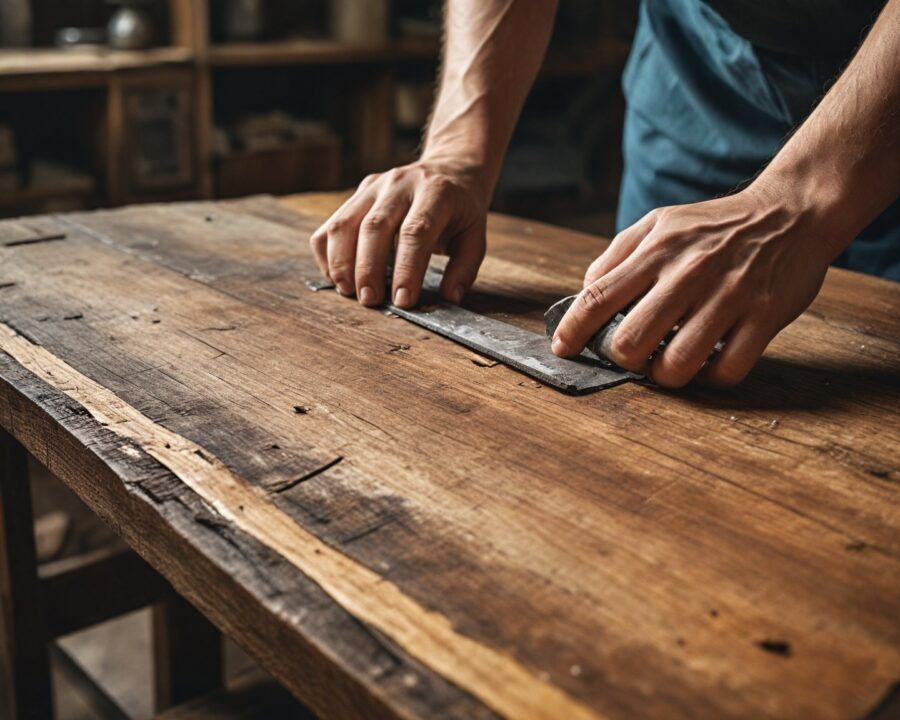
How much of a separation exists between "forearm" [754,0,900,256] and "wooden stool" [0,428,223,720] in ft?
3.21

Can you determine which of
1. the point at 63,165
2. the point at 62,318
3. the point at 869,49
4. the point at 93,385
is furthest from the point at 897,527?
the point at 63,165

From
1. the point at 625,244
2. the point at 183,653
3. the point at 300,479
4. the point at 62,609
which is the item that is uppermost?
the point at 625,244

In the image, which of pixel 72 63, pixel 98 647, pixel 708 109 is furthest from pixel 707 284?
pixel 72 63

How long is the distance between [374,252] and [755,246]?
1.31ft

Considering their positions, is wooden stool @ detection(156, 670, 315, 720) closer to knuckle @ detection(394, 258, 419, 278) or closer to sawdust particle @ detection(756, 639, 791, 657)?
knuckle @ detection(394, 258, 419, 278)

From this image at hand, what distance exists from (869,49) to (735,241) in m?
0.23

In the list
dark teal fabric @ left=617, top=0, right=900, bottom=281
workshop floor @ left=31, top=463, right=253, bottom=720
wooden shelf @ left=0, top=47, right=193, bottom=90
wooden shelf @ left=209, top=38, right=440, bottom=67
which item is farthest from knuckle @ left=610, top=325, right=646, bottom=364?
wooden shelf @ left=209, top=38, right=440, bottom=67

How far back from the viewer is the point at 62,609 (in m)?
1.43

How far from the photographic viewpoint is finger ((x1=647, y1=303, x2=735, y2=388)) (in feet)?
2.67

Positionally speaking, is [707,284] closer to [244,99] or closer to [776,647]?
[776,647]

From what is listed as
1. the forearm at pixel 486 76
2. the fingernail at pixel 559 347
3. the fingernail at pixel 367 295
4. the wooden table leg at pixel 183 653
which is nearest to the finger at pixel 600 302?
the fingernail at pixel 559 347

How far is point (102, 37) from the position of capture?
10.6 ft

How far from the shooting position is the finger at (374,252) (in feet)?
3.45

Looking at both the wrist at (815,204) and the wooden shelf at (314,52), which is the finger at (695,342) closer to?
the wrist at (815,204)
